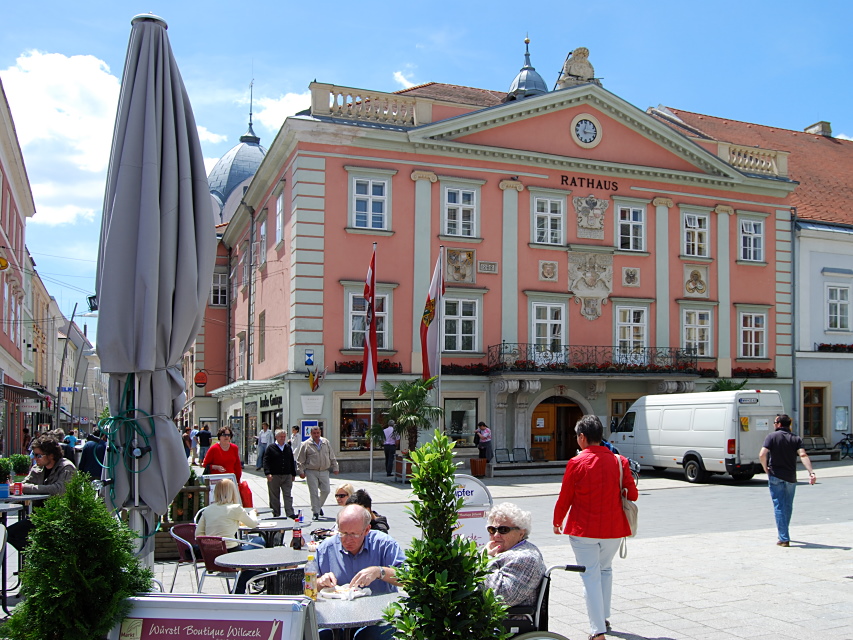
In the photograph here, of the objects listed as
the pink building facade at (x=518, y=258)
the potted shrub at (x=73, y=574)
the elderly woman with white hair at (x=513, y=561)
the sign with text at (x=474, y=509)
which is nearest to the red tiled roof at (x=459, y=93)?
the pink building facade at (x=518, y=258)

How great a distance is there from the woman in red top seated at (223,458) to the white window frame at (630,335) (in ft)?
58.0

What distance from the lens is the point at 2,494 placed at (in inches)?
356

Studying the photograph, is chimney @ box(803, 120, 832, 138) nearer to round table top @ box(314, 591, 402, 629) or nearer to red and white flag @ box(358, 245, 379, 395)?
red and white flag @ box(358, 245, 379, 395)

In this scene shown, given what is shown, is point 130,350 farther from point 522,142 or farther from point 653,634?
point 522,142

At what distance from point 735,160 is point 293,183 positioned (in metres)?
17.2

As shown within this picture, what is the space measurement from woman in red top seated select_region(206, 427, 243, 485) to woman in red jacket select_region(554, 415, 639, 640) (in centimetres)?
809

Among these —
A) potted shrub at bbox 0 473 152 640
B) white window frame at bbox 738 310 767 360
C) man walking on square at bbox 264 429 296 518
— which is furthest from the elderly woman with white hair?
white window frame at bbox 738 310 767 360

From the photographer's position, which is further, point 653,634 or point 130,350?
point 653,634

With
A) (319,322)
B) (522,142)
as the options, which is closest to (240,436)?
(319,322)

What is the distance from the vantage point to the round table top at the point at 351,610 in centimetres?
457

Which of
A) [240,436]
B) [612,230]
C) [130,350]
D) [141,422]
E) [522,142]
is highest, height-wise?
[522,142]

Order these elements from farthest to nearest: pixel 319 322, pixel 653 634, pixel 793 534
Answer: pixel 319 322 → pixel 793 534 → pixel 653 634

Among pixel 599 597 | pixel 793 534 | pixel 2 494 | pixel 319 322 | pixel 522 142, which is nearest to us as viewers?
pixel 599 597

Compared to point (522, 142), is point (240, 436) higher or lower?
lower
